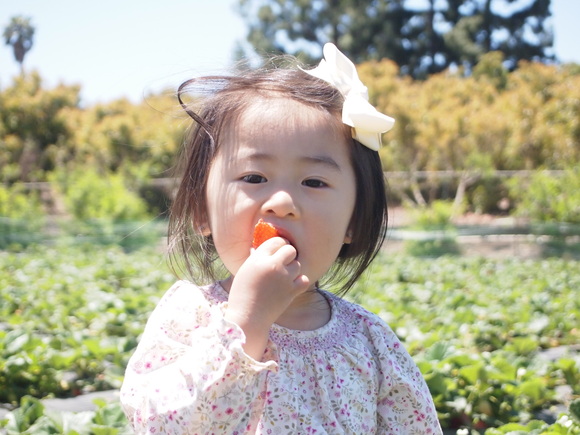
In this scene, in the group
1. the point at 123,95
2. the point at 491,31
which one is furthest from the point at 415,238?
the point at 491,31

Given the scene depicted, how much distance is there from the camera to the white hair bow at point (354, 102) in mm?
1498

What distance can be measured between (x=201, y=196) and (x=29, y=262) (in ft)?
18.6

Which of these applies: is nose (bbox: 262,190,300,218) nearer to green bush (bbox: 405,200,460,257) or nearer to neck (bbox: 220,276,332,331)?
neck (bbox: 220,276,332,331)

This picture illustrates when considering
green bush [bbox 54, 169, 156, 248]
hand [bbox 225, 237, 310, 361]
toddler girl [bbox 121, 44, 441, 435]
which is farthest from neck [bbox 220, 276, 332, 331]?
green bush [bbox 54, 169, 156, 248]

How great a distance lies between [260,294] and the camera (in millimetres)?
1276

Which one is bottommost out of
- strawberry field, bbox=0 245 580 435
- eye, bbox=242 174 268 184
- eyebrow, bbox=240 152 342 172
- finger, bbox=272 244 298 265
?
strawberry field, bbox=0 245 580 435

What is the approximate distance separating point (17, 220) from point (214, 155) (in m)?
9.37

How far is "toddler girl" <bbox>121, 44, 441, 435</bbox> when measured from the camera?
4.12ft

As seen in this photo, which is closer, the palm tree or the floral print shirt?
the floral print shirt

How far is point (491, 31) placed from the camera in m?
31.2

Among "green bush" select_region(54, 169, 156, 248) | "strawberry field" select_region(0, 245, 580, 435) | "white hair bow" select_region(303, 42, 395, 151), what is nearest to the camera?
"white hair bow" select_region(303, 42, 395, 151)

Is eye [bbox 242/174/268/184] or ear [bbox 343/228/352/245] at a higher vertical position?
eye [bbox 242/174/268/184]

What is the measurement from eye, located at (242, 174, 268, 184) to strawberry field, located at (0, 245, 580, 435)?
773mm

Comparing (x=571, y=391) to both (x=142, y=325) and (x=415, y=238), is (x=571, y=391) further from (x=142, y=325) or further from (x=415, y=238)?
(x=415, y=238)
